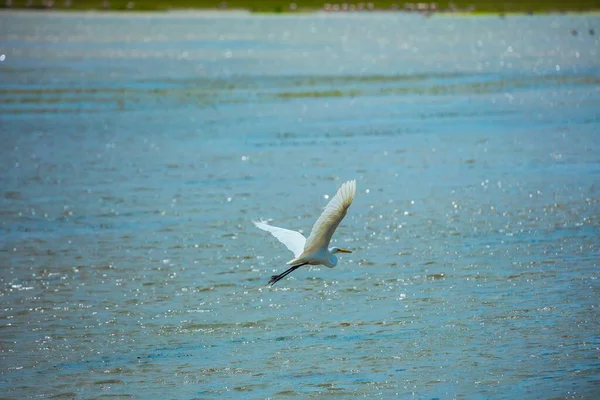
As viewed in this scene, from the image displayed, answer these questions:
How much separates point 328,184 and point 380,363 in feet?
29.9

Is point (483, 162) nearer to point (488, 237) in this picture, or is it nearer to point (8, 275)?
point (488, 237)

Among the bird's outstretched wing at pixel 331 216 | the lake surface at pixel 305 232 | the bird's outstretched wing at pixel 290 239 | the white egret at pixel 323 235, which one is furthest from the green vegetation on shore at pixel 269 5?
the bird's outstretched wing at pixel 331 216

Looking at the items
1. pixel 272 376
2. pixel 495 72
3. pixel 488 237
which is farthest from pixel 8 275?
pixel 495 72

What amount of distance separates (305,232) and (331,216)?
18.2 feet

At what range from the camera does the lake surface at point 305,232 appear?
9.95 metres

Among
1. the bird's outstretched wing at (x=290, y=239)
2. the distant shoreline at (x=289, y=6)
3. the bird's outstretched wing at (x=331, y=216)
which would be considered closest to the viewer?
the bird's outstretched wing at (x=331, y=216)

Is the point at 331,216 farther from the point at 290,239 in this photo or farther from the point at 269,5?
the point at 269,5

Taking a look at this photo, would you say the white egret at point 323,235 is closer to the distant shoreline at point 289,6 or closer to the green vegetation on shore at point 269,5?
the distant shoreline at point 289,6

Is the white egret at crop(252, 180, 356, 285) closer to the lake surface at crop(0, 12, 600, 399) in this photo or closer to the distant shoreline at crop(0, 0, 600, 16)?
the lake surface at crop(0, 12, 600, 399)

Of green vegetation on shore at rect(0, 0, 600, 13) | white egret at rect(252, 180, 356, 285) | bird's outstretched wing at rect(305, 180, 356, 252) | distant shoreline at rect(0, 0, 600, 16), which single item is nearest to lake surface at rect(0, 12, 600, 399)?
white egret at rect(252, 180, 356, 285)

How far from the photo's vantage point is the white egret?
9266 mm

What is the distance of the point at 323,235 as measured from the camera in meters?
10.1

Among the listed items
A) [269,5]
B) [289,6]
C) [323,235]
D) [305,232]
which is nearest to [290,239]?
[323,235]

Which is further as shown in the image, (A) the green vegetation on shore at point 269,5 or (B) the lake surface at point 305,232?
(A) the green vegetation on shore at point 269,5
